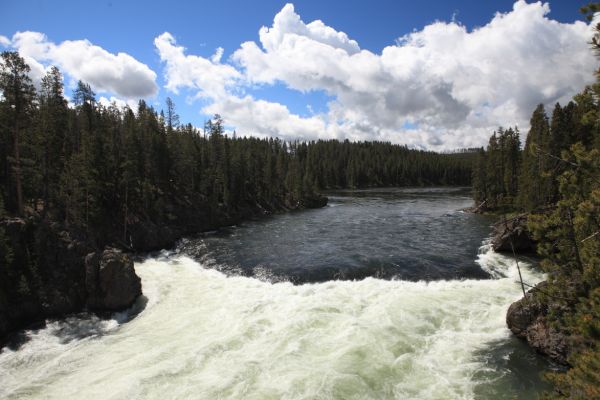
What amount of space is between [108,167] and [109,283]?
24026 millimetres

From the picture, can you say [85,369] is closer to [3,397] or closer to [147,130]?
[3,397]

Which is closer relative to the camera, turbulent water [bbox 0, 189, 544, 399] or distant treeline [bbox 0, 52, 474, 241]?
turbulent water [bbox 0, 189, 544, 399]

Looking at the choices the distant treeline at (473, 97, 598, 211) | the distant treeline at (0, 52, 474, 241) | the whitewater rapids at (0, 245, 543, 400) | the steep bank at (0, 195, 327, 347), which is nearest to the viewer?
the whitewater rapids at (0, 245, 543, 400)

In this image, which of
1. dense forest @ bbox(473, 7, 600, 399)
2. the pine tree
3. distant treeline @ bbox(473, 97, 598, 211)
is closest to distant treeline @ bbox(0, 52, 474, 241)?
the pine tree

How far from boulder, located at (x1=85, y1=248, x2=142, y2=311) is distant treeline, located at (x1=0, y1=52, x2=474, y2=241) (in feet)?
22.7

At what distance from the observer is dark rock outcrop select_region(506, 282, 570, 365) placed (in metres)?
16.5

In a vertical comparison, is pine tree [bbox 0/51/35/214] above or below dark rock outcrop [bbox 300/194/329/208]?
above

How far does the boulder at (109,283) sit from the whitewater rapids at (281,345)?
1320 mm

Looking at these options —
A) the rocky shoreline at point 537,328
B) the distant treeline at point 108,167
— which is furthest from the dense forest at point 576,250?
the distant treeline at point 108,167

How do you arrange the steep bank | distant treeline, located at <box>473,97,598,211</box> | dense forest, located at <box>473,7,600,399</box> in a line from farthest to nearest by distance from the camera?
distant treeline, located at <box>473,97,598,211</box> < the steep bank < dense forest, located at <box>473,7,600,399</box>

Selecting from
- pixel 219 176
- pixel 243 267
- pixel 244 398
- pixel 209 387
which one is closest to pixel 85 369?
pixel 209 387

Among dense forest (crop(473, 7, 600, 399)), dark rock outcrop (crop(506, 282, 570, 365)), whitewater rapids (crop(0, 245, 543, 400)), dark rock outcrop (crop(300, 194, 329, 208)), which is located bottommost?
whitewater rapids (crop(0, 245, 543, 400))

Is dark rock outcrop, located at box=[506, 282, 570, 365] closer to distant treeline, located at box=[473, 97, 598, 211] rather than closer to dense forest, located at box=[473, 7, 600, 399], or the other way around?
dense forest, located at box=[473, 7, 600, 399]

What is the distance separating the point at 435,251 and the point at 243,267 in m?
19.8
